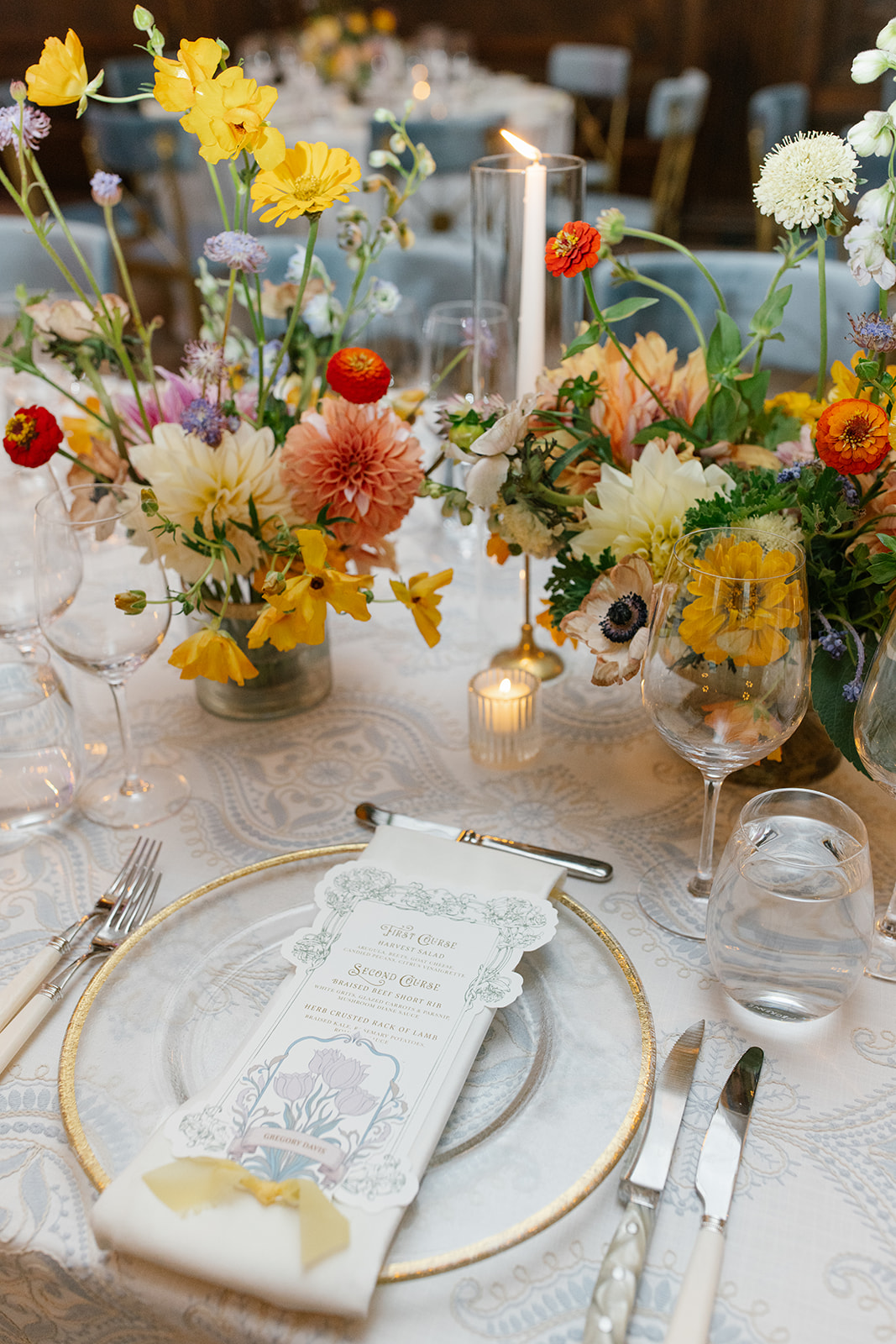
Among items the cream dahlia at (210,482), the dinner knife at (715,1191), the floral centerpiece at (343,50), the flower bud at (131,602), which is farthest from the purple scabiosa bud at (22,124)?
the floral centerpiece at (343,50)

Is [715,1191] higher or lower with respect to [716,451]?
lower

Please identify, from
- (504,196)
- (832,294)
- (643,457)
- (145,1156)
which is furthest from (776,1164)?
(832,294)

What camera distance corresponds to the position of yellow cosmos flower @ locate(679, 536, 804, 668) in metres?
0.64

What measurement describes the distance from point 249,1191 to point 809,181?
72 centimetres

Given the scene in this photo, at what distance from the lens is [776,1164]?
1.97 ft

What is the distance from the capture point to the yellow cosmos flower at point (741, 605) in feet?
2.11

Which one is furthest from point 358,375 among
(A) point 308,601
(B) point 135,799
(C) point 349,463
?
(B) point 135,799

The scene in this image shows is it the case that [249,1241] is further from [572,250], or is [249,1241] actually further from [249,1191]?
[572,250]

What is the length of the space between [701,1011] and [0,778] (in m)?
0.57

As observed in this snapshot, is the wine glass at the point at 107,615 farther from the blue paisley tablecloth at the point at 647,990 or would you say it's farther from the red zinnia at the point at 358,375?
the red zinnia at the point at 358,375

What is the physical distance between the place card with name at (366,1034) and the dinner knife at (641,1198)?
10cm

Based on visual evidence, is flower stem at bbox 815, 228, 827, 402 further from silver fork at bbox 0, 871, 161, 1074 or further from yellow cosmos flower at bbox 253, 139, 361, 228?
silver fork at bbox 0, 871, 161, 1074

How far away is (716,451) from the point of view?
0.85 m

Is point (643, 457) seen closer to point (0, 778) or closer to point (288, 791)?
point (288, 791)
